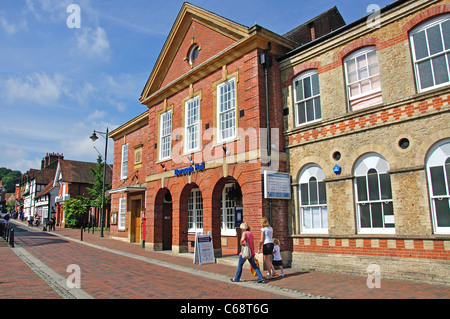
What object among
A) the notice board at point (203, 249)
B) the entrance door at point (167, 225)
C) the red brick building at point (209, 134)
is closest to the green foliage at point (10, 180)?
the red brick building at point (209, 134)

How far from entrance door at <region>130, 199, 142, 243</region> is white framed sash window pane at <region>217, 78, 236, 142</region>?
9831 mm

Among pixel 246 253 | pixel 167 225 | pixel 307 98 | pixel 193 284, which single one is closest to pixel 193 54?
pixel 307 98

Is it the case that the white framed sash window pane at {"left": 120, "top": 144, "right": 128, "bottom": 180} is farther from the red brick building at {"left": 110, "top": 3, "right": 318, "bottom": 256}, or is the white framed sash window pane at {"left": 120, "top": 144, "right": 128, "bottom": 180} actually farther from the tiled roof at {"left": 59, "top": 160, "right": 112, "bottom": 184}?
the tiled roof at {"left": 59, "top": 160, "right": 112, "bottom": 184}

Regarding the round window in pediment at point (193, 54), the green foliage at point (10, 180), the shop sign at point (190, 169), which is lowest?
the shop sign at point (190, 169)

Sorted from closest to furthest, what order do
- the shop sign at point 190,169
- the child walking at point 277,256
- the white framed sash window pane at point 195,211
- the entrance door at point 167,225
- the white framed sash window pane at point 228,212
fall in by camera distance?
the child walking at point 277,256 → the shop sign at point 190,169 → the white framed sash window pane at point 228,212 → the white framed sash window pane at point 195,211 → the entrance door at point 167,225

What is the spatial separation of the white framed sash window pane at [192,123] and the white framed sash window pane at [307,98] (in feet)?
16.0

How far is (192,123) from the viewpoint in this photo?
52.2ft

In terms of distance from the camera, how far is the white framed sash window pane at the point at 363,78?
10250 mm

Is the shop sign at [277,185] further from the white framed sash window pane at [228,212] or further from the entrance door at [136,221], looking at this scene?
the entrance door at [136,221]

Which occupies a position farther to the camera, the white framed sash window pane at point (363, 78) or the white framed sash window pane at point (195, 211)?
the white framed sash window pane at point (195, 211)

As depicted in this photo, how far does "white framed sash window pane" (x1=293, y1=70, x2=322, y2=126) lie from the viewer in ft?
38.7

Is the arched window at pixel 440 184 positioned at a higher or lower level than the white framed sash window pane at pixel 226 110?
lower

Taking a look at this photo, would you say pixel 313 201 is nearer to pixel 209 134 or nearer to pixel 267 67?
pixel 267 67

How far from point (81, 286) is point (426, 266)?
875 cm
